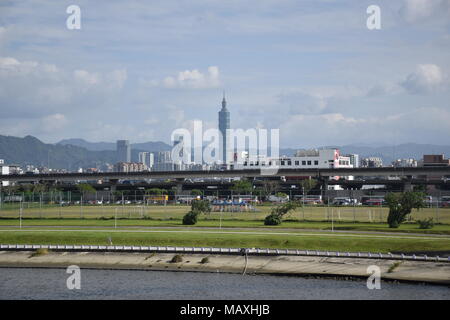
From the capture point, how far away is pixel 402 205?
249 ft

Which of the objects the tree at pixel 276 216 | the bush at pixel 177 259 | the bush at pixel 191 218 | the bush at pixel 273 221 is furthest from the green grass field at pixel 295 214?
the bush at pixel 177 259

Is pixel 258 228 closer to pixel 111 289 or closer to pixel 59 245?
pixel 59 245

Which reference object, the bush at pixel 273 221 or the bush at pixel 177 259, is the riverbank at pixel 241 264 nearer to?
the bush at pixel 177 259

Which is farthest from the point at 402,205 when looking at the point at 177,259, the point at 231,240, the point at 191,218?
the point at 177,259

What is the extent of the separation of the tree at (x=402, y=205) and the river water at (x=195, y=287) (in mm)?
→ 26683

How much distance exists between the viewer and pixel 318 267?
54.0m

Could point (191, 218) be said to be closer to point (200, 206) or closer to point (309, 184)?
point (200, 206)

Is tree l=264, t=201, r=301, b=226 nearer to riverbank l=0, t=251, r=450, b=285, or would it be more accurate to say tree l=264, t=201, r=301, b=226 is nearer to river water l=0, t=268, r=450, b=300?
riverbank l=0, t=251, r=450, b=285

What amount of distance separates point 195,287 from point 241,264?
8.90 metres

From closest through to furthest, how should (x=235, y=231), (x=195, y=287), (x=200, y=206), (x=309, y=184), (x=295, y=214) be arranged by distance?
(x=195, y=287) < (x=235, y=231) < (x=200, y=206) < (x=295, y=214) < (x=309, y=184)

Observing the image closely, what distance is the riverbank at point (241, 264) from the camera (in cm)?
5125
